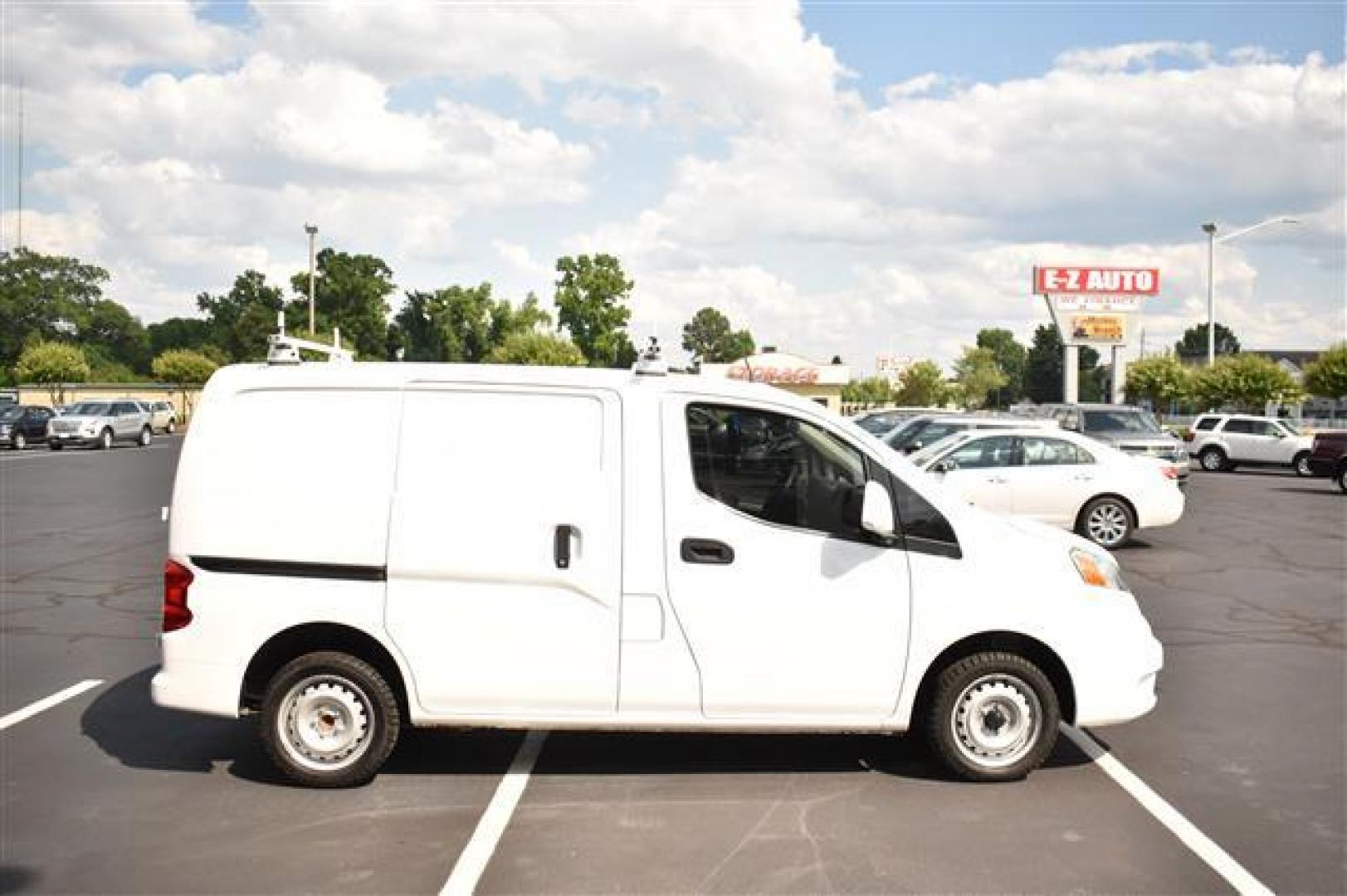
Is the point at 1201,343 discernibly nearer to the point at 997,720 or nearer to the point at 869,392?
the point at 869,392

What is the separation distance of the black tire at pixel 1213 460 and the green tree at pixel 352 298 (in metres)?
88.9

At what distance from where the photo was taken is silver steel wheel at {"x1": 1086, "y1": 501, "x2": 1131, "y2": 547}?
44.8 ft

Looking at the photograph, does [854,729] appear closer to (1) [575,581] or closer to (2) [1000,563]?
(2) [1000,563]

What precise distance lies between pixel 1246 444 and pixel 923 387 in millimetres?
89281

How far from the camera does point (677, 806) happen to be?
508 cm

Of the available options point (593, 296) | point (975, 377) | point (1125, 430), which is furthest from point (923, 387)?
point (1125, 430)

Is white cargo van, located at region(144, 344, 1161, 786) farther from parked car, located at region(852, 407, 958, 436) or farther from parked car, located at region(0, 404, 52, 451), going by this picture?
parked car, located at region(0, 404, 52, 451)

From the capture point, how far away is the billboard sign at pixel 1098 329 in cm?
5381

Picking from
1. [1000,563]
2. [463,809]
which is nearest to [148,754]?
[463,809]

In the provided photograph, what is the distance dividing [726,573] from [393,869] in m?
1.84

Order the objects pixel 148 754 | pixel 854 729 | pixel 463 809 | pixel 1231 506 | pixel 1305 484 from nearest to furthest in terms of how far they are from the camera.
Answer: pixel 463 809
pixel 854 729
pixel 148 754
pixel 1231 506
pixel 1305 484

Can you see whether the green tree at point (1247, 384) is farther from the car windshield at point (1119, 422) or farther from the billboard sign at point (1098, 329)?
the car windshield at point (1119, 422)

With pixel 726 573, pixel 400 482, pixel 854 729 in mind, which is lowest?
pixel 854 729

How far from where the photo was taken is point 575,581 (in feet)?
16.9
